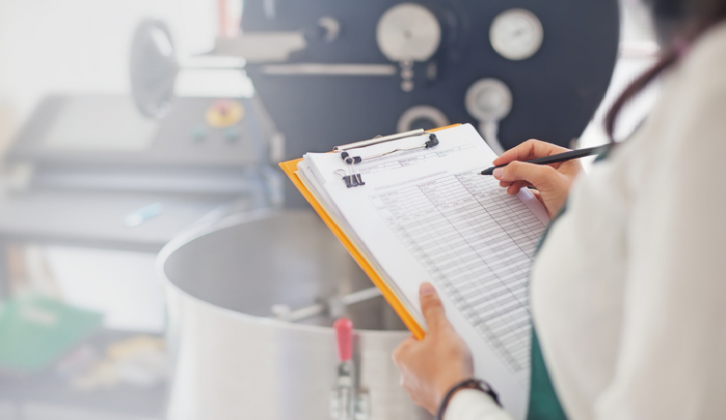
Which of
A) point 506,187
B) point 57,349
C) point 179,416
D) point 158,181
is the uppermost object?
point 506,187

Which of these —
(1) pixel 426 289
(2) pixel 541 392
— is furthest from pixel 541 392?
(1) pixel 426 289

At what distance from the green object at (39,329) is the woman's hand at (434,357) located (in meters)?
1.61

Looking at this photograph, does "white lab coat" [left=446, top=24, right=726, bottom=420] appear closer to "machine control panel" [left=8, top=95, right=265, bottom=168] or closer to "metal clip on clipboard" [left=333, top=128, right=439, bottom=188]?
"metal clip on clipboard" [left=333, top=128, right=439, bottom=188]

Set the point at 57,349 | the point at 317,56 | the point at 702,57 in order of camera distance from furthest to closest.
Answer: the point at 57,349 < the point at 317,56 < the point at 702,57

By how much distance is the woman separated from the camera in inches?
10.8

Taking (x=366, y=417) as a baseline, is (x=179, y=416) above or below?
below

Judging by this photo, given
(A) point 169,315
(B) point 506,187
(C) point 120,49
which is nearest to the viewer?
(B) point 506,187

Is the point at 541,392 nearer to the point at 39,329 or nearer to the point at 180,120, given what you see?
the point at 180,120

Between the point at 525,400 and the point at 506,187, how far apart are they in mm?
244

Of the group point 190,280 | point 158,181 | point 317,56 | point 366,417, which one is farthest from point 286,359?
point 158,181

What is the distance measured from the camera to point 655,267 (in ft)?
0.96

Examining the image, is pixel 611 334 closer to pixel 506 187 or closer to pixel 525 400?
pixel 525 400

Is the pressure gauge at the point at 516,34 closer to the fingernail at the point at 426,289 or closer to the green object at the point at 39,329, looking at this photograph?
the fingernail at the point at 426,289

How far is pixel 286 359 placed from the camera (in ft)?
2.27
